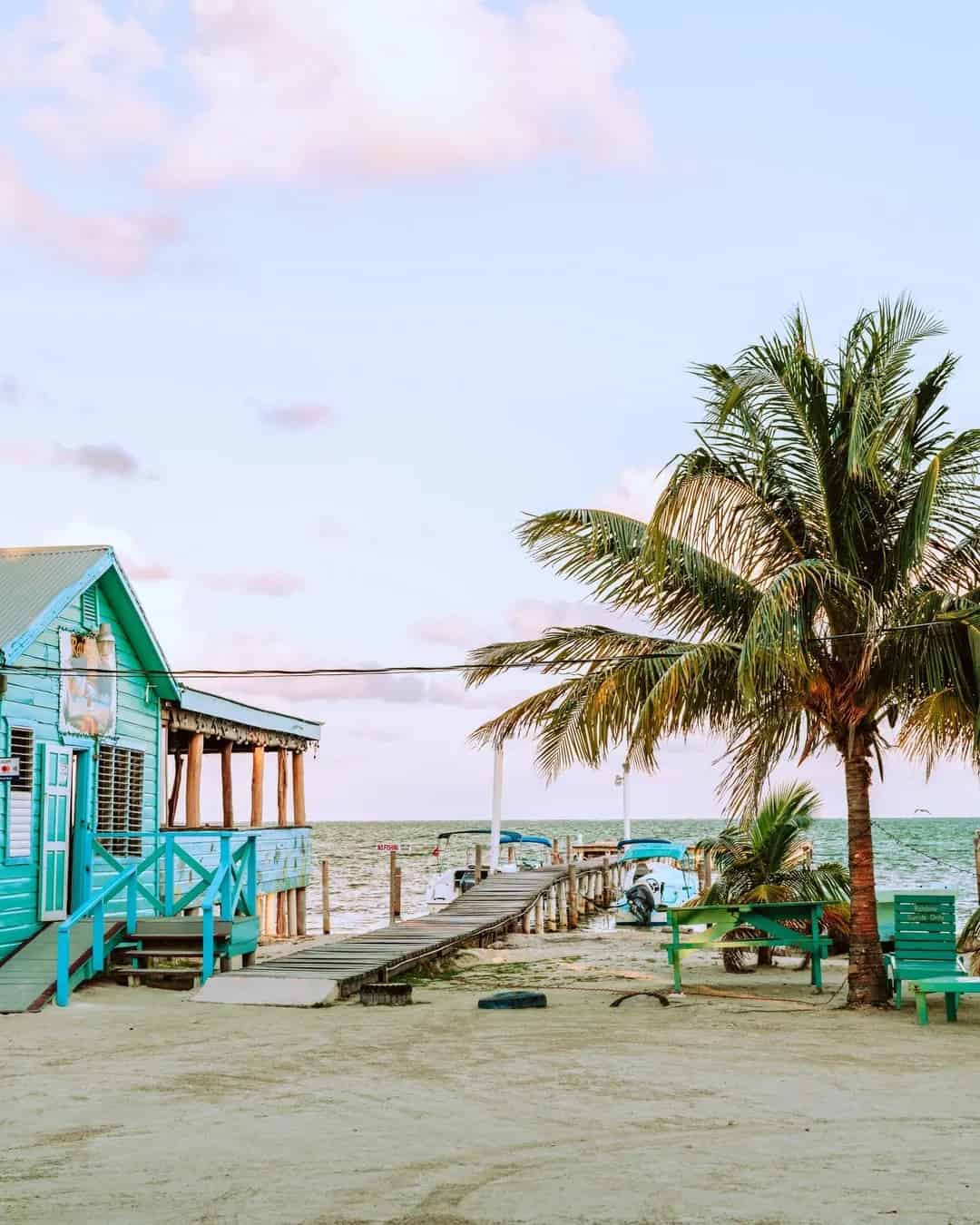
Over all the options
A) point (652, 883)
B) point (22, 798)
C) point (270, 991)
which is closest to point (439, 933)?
point (270, 991)

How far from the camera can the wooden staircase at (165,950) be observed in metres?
16.3

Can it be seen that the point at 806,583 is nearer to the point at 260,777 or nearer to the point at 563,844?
the point at 260,777

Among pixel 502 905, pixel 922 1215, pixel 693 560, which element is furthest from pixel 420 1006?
pixel 502 905

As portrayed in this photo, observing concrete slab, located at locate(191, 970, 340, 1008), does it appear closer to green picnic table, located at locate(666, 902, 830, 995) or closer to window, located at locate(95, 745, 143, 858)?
window, located at locate(95, 745, 143, 858)

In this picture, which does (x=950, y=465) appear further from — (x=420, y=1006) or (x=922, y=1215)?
(x=922, y=1215)

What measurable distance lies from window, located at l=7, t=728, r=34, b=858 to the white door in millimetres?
264

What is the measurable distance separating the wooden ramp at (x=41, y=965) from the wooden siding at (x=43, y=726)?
0.23m

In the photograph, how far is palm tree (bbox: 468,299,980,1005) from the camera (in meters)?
13.4

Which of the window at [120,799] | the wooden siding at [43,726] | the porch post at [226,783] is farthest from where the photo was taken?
the porch post at [226,783]

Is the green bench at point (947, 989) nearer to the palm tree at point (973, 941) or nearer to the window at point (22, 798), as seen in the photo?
the palm tree at point (973, 941)

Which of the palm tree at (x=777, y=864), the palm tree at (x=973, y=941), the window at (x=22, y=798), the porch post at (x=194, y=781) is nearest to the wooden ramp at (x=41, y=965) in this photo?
the window at (x=22, y=798)

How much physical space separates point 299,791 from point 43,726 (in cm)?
1179

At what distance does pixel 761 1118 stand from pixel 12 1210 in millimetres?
4332

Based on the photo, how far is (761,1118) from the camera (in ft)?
27.2
